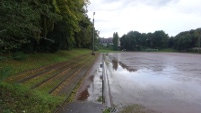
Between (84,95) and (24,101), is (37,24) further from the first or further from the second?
(24,101)

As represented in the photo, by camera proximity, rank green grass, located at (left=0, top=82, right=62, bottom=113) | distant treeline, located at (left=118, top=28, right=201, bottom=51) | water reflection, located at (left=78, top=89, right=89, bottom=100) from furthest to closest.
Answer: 1. distant treeline, located at (left=118, top=28, right=201, bottom=51)
2. water reflection, located at (left=78, top=89, right=89, bottom=100)
3. green grass, located at (left=0, top=82, right=62, bottom=113)

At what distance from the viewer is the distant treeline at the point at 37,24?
714cm

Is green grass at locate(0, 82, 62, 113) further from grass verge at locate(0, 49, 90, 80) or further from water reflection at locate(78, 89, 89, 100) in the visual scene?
water reflection at locate(78, 89, 89, 100)

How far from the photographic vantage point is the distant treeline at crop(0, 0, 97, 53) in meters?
7.14

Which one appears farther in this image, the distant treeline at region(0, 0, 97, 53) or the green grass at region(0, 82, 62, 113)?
the green grass at region(0, 82, 62, 113)

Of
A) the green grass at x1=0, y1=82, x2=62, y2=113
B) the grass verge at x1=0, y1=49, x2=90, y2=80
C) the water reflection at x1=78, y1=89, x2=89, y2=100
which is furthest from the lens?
the water reflection at x1=78, y1=89, x2=89, y2=100

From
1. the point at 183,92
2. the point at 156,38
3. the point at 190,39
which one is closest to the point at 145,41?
the point at 156,38

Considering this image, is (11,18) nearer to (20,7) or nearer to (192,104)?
(20,7)

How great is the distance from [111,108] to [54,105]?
1872 mm

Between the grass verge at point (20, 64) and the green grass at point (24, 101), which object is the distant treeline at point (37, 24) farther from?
the green grass at point (24, 101)

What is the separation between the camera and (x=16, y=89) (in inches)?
401

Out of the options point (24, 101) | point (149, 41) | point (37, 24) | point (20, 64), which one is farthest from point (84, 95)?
point (149, 41)

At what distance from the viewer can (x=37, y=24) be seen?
61.2 ft

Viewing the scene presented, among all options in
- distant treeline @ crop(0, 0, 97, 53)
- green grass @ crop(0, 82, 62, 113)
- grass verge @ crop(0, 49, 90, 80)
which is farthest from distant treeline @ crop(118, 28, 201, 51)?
green grass @ crop(0, 82, 62, 113)
